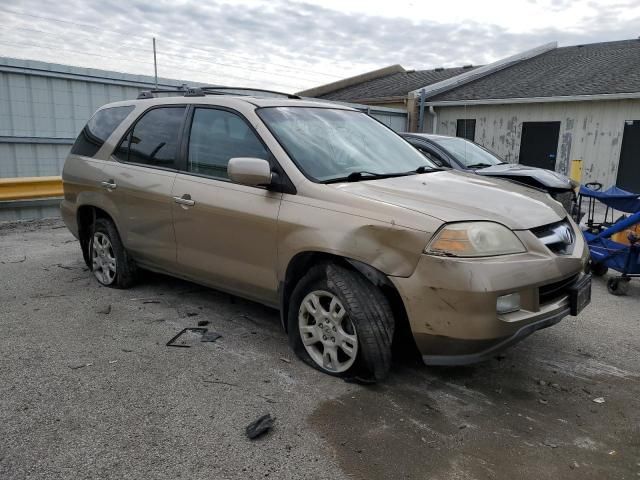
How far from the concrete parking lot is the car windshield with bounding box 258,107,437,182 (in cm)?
137

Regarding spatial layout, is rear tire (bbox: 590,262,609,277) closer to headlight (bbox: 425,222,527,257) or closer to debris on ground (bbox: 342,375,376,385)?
headlight (bbox: 425,222,527,257)

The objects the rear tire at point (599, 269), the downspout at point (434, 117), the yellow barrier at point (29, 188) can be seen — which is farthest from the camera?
the downspout at point (434, 117)

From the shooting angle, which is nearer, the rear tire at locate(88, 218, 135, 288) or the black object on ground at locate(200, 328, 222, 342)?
the black object on ground at locate(200, 328, 222, 342)

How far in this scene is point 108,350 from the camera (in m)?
3.73

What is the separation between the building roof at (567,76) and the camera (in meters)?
14.7

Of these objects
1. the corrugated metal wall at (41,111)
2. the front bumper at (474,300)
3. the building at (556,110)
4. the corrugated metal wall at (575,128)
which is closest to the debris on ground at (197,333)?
the front bumper at (474,300)

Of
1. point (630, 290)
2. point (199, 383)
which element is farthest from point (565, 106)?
point (199, 383)

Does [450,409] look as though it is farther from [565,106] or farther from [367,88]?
[367,88]

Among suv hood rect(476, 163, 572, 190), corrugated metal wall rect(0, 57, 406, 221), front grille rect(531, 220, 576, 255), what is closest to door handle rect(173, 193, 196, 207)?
front grille rect(531, 220, 576, 255)

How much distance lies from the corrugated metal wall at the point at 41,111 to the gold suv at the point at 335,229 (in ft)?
16.3

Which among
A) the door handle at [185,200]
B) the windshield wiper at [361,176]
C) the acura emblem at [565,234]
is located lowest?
the acura emblem at [565,234]

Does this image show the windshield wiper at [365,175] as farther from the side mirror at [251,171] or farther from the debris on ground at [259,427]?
the debris on ground at [259,427]

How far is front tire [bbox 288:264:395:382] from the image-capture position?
3045mm

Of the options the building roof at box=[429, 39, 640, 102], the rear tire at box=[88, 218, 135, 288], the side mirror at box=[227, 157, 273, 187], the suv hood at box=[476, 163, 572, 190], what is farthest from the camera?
the building roof at box=[429, 39, 640, 102]
